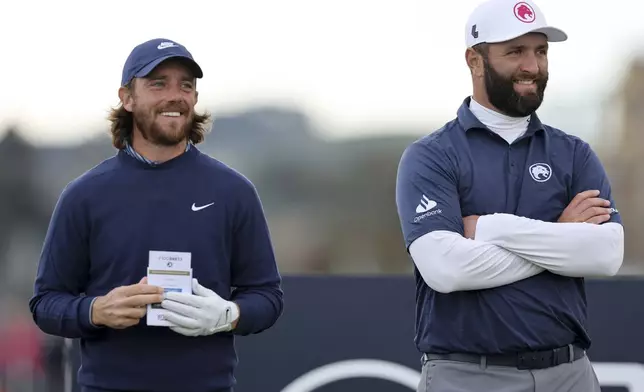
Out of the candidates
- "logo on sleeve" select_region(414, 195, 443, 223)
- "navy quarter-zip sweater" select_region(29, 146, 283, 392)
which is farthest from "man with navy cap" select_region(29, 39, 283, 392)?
"logo on sleeve" select_region(414, 195, 443, 223)

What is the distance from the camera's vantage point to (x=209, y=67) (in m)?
4.65

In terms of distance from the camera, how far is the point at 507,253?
302 centimetres

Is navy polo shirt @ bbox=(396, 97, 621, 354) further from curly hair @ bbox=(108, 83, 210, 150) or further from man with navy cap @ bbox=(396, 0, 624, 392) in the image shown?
curly hair @ bbox=(108, 83, 210, 150)

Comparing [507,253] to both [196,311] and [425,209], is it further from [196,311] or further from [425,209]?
[196,311]

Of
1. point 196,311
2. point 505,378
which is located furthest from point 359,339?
point 196,311

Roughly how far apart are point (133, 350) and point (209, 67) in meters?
1.95

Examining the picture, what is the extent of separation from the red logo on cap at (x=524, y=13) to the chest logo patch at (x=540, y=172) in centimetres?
41

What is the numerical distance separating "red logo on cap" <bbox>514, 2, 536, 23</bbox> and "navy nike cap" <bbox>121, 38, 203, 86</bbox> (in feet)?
2.97

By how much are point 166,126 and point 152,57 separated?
190 mm

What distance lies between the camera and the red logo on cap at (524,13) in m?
3.18

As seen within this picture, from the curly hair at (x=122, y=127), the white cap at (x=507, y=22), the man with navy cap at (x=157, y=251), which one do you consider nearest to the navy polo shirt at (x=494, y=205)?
the white cap at (x=507, y=22)

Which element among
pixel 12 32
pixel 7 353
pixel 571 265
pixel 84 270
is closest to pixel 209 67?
pixel 12 32

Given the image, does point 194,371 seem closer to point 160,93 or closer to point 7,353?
point 160,93

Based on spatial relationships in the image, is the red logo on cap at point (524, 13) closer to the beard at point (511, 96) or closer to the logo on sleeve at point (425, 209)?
the beard at point (511, 96)
